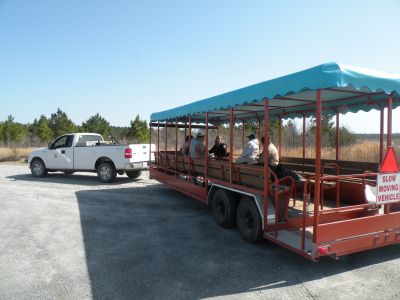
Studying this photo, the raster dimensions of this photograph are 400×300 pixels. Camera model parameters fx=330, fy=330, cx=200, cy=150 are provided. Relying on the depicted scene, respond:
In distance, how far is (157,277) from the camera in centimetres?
414

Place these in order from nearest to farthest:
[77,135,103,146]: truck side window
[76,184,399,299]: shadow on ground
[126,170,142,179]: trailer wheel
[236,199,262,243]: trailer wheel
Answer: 1. [76,184,399,299]: shadow on ground
2. [236,199,262,243]: trailer wheel
3. [77,135,103,146]: truck side window
4. [126,170,142,179]: trailer wheel

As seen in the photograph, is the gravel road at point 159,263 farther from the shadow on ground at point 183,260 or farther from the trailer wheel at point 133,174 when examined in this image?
the trailer wheel at point 133,174

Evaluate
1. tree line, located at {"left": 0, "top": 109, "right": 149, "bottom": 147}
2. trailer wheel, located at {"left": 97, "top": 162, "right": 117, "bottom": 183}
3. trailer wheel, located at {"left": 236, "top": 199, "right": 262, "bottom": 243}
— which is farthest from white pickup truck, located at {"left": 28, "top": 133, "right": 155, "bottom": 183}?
tree line, located at {"left": 0, "top": 109, "right": 149, "bottom": 147}

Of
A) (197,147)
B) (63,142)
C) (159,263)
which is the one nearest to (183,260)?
(159,263)

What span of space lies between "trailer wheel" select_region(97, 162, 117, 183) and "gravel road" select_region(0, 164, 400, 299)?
457 centimetres

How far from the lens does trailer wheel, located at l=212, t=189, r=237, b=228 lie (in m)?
6.09

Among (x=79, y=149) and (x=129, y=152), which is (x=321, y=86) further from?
(x=79, y=149)

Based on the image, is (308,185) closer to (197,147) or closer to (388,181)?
(388,181)

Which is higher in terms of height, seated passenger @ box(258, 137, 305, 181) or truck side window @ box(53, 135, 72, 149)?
truck side window @ box(53, 135, 72, 149)

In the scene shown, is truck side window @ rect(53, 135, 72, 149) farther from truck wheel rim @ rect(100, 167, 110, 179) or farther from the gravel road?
the gravel road

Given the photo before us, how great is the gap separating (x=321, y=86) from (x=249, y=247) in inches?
109

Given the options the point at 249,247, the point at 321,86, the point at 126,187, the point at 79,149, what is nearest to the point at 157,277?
the point at 249,247

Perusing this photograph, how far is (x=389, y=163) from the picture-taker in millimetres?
4438

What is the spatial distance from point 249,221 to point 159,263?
1734 mm
